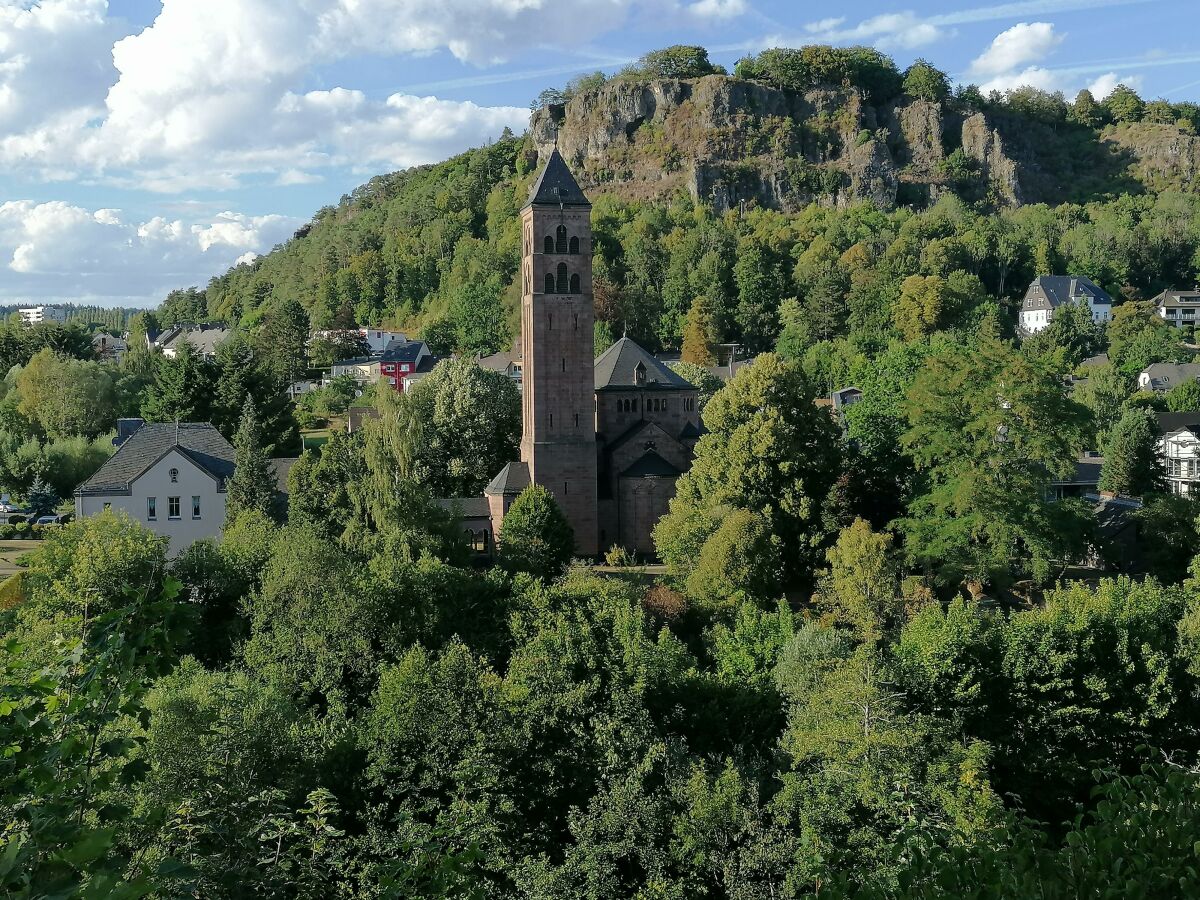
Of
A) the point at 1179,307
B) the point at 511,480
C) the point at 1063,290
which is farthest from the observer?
the point at 1179,307

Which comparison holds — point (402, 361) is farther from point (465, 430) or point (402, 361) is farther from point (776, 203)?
point (776, 203)

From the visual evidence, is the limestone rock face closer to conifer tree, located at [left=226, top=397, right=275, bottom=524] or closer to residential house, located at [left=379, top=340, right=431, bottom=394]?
residential house, located at [left=379, top=340, right=431, bottom=394]

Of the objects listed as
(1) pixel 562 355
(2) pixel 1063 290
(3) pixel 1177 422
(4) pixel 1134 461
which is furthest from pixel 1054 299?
(1) pixel 562 355

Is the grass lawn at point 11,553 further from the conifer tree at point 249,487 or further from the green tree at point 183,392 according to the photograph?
the green tree at point 183,392

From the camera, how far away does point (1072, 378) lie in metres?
76.9

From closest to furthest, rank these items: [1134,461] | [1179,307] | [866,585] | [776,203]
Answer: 1. [866,585]
2. [1134,461]
3. [1179,307]
4. [776,203]

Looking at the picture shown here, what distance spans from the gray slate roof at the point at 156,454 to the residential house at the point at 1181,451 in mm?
44134

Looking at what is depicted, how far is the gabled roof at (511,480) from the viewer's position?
4234 centimetres

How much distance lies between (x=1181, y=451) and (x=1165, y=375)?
1774 centimetres

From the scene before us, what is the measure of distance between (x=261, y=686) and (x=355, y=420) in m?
35.6

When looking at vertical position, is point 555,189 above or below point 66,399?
above

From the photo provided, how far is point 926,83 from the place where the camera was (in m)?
124

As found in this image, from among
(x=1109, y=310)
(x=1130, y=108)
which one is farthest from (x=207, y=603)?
(x=1130, y=108)

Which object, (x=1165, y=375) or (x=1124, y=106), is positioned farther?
(x=1124, y=106)
